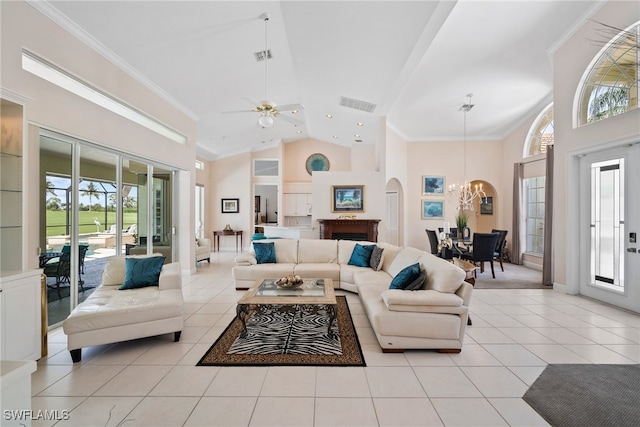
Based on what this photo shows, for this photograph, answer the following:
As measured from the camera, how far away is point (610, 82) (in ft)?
14.5

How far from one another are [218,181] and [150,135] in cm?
556

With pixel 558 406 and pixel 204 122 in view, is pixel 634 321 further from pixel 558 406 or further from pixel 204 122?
pixel 204 122

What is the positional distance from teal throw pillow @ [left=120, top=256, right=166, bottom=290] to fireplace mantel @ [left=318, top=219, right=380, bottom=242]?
4.58 meters

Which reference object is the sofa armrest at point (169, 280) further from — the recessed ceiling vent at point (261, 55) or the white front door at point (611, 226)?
the white front door at point (611, 226)

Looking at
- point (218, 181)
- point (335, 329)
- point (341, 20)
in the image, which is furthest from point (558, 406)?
point (218, 181)

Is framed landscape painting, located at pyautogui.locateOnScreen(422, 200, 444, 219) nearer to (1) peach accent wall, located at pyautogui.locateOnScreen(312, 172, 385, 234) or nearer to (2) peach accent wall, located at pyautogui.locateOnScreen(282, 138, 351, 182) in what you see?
(1) peach accent wall, located at pyautogui.locateOnScreen(312, 172, 385, 234)

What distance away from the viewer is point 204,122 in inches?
285

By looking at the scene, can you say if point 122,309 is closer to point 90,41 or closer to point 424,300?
point 424,300

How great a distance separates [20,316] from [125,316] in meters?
0.78

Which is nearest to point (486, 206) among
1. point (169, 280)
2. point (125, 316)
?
A: point (169, 280)

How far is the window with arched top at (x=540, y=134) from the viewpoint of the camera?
722cm

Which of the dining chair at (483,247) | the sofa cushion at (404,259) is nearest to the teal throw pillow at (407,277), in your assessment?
the sofa cushion at (404,259)

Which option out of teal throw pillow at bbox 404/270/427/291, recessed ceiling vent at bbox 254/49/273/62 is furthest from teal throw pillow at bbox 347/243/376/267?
recessed ceiling vent at bbox 254/49/273/62

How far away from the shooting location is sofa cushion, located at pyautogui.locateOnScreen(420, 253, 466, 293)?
3.01 meters
